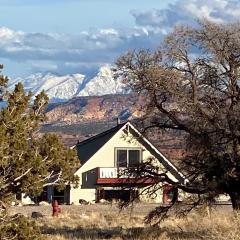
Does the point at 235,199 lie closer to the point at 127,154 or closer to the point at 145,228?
the point at 145,228

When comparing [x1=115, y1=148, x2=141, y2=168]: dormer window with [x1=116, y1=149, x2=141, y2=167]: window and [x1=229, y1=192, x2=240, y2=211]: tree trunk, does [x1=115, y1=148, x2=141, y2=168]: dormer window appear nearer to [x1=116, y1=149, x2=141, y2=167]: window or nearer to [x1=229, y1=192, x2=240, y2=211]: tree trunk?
[x1=116, y1=149, x2=141, y2=167]: window

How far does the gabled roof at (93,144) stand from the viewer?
55.8m

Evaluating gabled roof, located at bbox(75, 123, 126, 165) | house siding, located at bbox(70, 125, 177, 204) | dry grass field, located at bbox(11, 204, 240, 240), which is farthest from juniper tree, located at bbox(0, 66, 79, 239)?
house siding, located at bbox(70, 125, 177, 204)

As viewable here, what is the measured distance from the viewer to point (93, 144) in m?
57.8

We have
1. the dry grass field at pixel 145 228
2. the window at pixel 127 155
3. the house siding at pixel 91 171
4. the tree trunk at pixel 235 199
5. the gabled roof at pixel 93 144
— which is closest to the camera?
the dry grass field at pixel 145 228

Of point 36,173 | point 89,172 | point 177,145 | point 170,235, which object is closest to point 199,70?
point 177,145

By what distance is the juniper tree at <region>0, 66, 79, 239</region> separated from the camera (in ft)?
52.3

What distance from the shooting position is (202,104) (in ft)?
76.9

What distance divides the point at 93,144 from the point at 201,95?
1360 inches

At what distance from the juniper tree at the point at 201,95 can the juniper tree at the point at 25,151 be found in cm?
649

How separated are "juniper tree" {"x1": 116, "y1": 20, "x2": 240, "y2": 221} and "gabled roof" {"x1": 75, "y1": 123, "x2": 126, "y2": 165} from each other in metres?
30.0

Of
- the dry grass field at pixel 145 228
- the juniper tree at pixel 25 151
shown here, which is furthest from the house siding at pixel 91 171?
the juniper tree at pixel 25 151

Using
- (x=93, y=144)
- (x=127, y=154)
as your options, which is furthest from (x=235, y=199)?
(x=93, y=144)

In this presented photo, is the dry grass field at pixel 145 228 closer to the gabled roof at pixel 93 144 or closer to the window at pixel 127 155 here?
the window at pixel 127 155
